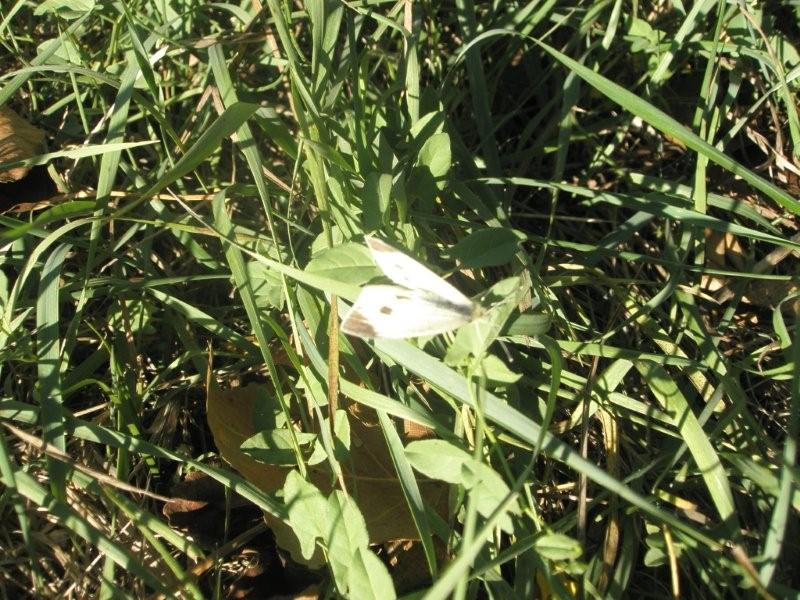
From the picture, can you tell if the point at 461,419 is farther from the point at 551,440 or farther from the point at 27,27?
the point at 27,27

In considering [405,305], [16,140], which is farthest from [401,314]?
[16,140]

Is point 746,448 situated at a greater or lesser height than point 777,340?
lesser

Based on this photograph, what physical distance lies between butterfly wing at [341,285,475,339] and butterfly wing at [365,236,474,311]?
11mm

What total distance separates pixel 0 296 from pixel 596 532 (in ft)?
5.93

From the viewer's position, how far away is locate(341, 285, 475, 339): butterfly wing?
4.76 ft

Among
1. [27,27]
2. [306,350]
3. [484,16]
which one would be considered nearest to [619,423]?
[306,350]

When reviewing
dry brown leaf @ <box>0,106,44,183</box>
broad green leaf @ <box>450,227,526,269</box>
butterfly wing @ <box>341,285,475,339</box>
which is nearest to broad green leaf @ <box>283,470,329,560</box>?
butterfly wing @ <box>341,285,475,339</box>

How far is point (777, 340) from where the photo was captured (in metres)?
2.17

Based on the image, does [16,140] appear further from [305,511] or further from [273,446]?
[305,511]

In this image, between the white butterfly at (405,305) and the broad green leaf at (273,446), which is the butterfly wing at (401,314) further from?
the broad green leaf at (273,446)

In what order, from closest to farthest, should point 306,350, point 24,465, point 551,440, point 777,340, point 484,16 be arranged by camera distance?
point 551,440
point 306,350
point 24,465
point 777,340
point 484,16

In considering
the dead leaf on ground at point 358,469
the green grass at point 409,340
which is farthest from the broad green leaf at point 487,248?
the dead leaf on ground at point 358,469

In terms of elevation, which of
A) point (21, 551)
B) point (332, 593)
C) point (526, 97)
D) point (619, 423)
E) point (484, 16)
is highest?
point (484, 16)

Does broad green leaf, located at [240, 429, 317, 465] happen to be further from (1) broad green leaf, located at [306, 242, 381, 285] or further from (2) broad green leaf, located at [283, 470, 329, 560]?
(1) broad green leaf, located at [306, 242, 381, 285]
